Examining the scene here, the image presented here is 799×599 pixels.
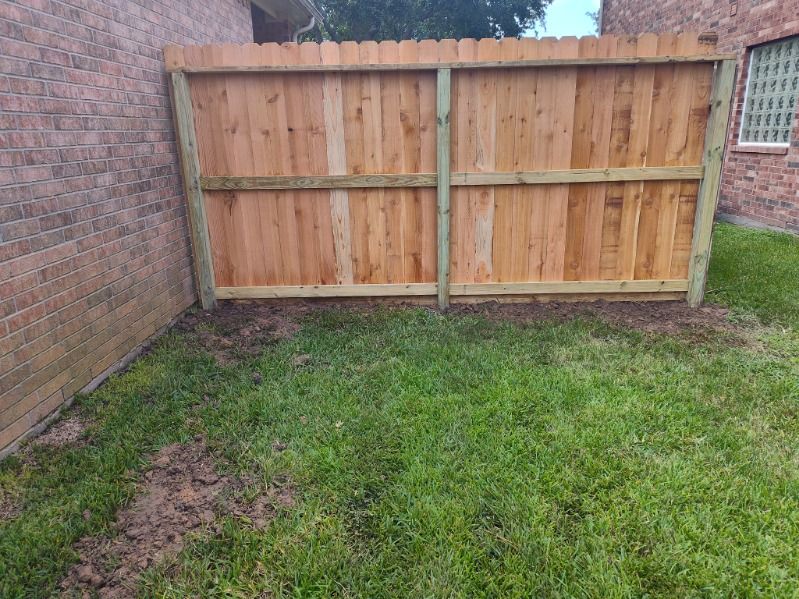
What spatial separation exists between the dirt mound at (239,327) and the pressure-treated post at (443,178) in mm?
1251

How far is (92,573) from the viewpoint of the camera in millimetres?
2033

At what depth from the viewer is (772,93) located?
7922 mm

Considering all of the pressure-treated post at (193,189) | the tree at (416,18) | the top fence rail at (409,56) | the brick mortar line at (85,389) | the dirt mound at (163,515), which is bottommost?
the dirt mound at (163,515)

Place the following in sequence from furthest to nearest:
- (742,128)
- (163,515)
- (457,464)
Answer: (742,128) < (457,464) < (163,515)

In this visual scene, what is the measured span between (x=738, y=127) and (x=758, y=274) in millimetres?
4421

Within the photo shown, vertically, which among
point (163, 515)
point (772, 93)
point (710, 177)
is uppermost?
point (772, 93)

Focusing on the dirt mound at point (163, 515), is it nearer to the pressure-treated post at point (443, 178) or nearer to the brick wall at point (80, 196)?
the brick wall at point (80, 196)

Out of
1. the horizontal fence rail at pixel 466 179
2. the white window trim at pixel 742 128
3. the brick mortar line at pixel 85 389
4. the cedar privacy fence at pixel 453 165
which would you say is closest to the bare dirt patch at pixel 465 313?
the cedar privacy fence at pixel 453 165

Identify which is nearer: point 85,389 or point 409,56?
point 85,389

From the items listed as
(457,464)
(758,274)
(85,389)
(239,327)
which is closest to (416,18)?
(758,274)

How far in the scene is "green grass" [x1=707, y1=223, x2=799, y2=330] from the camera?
15.2ft

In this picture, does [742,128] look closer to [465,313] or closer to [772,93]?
[772,93]

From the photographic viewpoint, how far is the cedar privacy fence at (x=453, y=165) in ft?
14.0

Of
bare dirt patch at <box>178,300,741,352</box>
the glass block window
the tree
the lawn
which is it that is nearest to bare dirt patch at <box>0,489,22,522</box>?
the lawn
